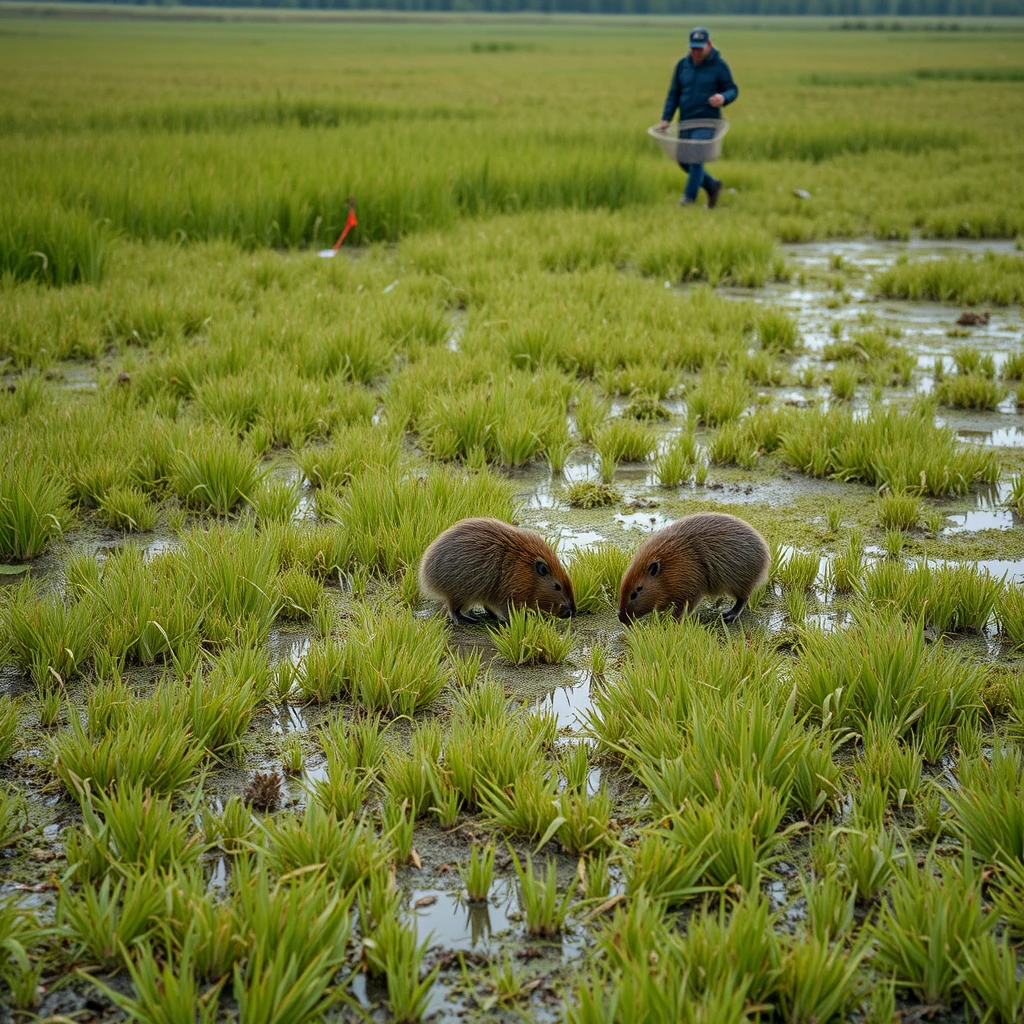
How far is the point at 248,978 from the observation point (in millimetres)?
1766

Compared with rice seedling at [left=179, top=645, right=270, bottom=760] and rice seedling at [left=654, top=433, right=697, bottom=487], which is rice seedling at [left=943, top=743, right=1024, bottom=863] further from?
rice seedling at [left=654, top=433, right=697, bottom=487]

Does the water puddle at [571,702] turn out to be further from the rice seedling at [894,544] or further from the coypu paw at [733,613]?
the rice seedling at [894,544]

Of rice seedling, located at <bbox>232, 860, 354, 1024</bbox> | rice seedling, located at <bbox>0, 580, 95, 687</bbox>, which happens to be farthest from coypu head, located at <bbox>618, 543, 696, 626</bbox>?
rice seedling, located at <bbox>0, 580, 95, 687</bbox>

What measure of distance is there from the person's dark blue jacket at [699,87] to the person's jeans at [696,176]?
182 millimetres

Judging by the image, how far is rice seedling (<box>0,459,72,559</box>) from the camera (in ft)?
11.5

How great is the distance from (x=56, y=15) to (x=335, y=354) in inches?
4376

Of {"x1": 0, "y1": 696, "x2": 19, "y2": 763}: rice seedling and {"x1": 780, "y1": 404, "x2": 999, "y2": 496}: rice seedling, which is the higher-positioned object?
{"x1": 780, "y1": 404, "x2": 999, "y2": 496}: rice seedling

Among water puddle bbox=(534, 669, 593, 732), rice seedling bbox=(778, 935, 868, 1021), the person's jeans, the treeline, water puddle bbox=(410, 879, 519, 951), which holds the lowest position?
water puddle bbox=(534, 669, 593, 732)

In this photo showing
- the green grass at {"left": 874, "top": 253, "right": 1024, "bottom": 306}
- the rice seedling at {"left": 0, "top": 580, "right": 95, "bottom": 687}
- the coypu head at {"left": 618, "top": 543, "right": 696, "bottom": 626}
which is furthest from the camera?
the green grass at {"left": 874, "top": 253, "right": 1024, "bottom": 306}

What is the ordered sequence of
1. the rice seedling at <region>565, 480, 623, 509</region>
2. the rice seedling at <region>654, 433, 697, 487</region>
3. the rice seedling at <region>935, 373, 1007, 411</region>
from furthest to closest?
the rice seedling at <region>935, 373, 1007, 411</region>
the rice seedling at <region>654, 433, 697, 487</region>
the rice seedling at <region>565, 480, 623, 509</region>

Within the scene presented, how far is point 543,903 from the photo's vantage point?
1.91 meters

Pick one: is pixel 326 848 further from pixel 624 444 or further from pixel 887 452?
pixel 887 452

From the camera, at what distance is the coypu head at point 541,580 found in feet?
10.5

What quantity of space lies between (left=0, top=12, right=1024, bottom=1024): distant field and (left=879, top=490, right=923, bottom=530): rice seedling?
2 cm
